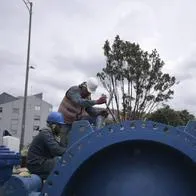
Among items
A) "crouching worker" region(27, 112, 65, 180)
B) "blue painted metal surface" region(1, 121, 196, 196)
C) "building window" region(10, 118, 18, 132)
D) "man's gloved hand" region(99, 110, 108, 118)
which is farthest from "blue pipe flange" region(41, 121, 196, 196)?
"building window" region(10, 118, 18, 132)

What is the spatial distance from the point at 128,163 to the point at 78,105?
2.69 meters

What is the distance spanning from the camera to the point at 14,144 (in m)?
7.36

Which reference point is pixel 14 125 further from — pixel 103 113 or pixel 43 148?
pixel 43 148

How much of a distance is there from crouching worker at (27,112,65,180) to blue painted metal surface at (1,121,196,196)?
2016 millimetres

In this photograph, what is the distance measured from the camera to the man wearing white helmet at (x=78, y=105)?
203 inches

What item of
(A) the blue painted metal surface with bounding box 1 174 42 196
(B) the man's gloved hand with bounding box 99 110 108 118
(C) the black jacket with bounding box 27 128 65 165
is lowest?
(A) the blue painted metal surface with bounding box 1 174 42 196

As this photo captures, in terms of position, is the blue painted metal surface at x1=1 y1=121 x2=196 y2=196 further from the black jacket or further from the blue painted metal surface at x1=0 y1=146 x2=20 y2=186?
the black jacket

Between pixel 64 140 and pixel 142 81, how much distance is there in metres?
24.2

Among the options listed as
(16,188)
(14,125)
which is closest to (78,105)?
(16,188)

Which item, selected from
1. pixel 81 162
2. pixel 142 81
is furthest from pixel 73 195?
pixel 142 81

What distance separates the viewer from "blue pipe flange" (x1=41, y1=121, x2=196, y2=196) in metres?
2.44

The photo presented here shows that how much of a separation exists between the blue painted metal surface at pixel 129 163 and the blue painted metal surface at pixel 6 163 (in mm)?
403

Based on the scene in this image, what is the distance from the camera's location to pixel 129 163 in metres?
2.60

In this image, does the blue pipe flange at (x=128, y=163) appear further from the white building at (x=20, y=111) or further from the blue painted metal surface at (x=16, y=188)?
the white building at (x=20, y=111)
